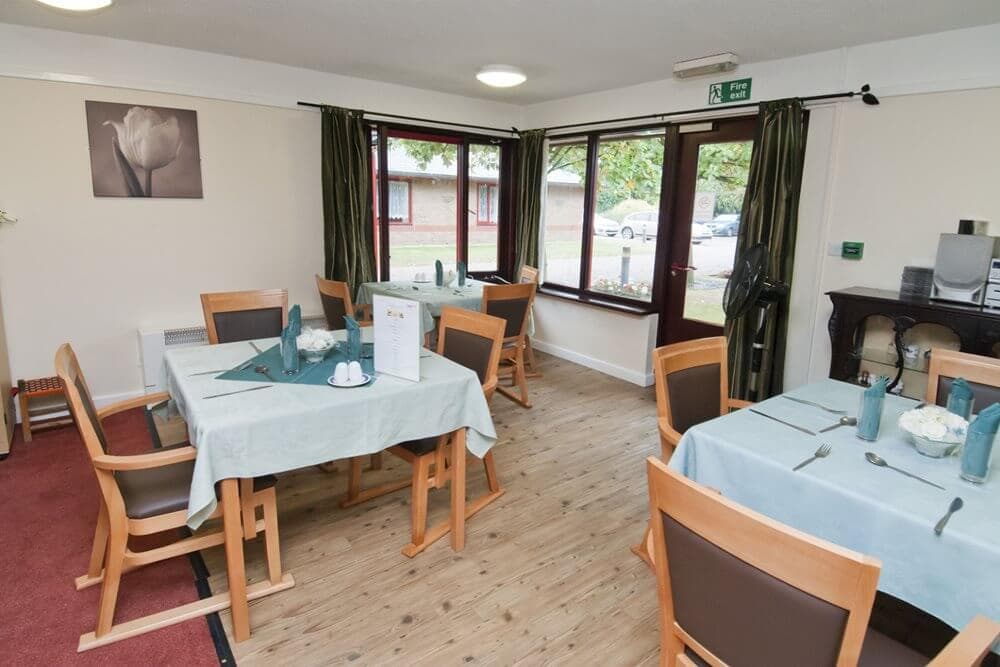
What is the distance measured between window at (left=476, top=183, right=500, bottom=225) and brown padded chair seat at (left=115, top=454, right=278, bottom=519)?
4140 mm

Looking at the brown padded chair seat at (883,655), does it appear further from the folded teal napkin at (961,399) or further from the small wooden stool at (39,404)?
the small wooden stool at (39,404)

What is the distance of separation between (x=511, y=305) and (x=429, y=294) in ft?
2.36

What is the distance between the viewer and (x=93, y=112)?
369 cm

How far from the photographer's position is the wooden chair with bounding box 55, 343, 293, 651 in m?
1.78

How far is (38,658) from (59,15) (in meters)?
3.34

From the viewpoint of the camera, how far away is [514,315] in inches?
167

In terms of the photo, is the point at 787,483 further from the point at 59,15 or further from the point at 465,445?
the point at 59,15

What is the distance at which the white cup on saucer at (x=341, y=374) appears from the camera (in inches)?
86.4

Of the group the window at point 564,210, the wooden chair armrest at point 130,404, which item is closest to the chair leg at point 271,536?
the wooden chair armrest at point 130,404

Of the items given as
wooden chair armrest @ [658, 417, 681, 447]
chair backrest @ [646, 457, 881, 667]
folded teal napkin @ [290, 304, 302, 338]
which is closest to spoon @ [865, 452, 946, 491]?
wooden chair armrest @ [658, 417, 681, 447]

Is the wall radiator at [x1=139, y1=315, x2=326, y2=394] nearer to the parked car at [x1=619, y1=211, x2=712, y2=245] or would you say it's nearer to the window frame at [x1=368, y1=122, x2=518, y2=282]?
the window frame at [x1=368, y1=122, x2=518, y2=282]

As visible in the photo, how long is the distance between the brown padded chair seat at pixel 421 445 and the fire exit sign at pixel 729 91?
327 cm

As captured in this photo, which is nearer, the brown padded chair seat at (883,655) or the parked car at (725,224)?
the brown padded chair seat at (883,655)

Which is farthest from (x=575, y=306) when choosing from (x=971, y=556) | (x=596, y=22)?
(x=971, y=556)
